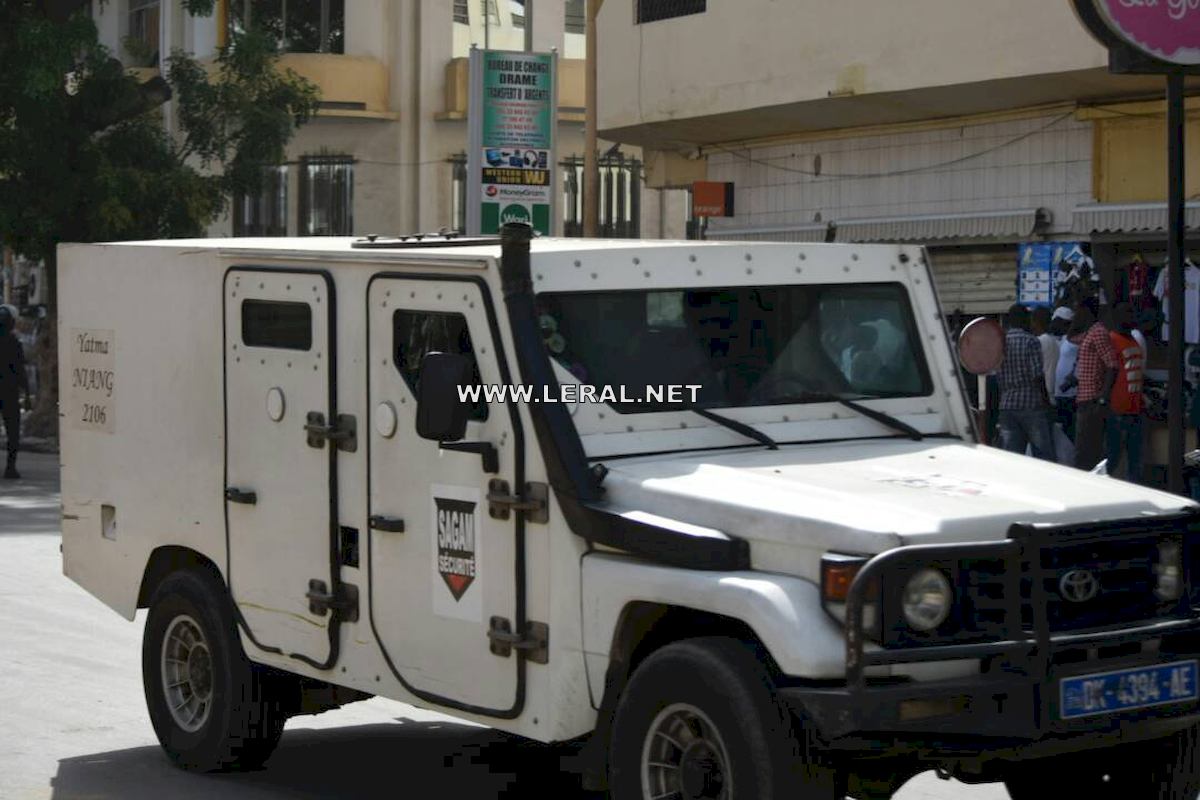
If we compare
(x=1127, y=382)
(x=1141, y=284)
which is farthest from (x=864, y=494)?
(x=1141, y=284)

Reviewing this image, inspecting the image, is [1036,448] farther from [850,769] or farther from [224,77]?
[224,77]

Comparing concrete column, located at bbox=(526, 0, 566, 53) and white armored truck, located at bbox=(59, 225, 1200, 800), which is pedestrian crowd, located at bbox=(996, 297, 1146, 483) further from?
concrete column, located at bbox=(526, 0, 566, 53)

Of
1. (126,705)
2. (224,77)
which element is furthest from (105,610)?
(224,77)

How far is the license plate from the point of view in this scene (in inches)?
211

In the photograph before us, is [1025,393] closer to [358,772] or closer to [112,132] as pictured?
[358,772]

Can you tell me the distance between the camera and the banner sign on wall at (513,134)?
1972cm

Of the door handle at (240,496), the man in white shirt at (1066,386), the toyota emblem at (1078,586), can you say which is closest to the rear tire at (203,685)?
the door handle at (240,496)

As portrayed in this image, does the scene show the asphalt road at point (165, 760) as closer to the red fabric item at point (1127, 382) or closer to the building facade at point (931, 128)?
the red fabric item at point (1127, 382)

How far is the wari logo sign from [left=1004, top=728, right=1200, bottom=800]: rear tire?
3591 millimetres

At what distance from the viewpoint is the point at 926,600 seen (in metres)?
5.29

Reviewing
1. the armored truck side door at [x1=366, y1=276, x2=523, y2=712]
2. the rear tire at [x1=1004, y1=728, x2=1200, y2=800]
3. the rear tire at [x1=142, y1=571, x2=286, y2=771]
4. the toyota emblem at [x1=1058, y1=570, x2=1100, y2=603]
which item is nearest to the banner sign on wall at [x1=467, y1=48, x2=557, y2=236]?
the rear tire at [x1=142, y1=571, x2=286, y2=771]

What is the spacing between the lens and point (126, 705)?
895cm

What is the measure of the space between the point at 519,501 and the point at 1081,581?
5.56ft

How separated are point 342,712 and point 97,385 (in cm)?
184
